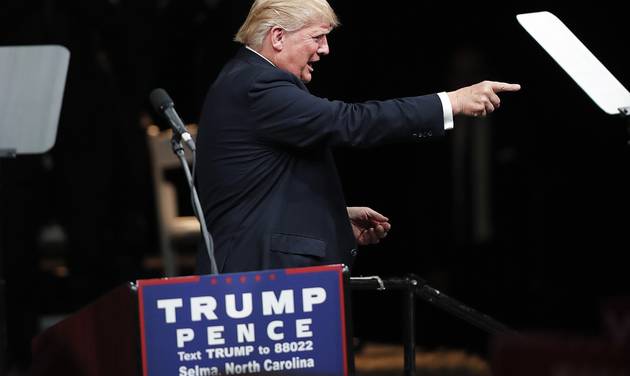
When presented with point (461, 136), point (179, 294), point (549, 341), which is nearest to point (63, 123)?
point (461, 136)

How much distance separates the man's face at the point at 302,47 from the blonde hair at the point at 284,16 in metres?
0.02

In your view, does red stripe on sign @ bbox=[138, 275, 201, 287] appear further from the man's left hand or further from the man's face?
the man's left hand

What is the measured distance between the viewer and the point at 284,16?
12.6 ft

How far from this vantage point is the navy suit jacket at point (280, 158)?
3703mm

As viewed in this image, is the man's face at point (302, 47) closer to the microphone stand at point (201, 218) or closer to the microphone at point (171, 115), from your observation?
the microphone at point (171, 115)

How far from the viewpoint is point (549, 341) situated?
1.94 meters

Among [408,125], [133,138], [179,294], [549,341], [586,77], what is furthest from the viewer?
[133,138]

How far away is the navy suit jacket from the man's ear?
0.06 m

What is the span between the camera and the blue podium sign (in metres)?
3.12

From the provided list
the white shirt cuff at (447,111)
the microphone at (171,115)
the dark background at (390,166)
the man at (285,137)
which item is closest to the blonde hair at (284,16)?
the man at (285,137)

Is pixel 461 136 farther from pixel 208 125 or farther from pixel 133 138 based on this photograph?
pixel 208 125

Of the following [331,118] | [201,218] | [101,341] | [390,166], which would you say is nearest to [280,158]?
[331,118]

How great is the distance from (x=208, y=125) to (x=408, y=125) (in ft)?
1.94

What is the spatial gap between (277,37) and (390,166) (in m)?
3.79
